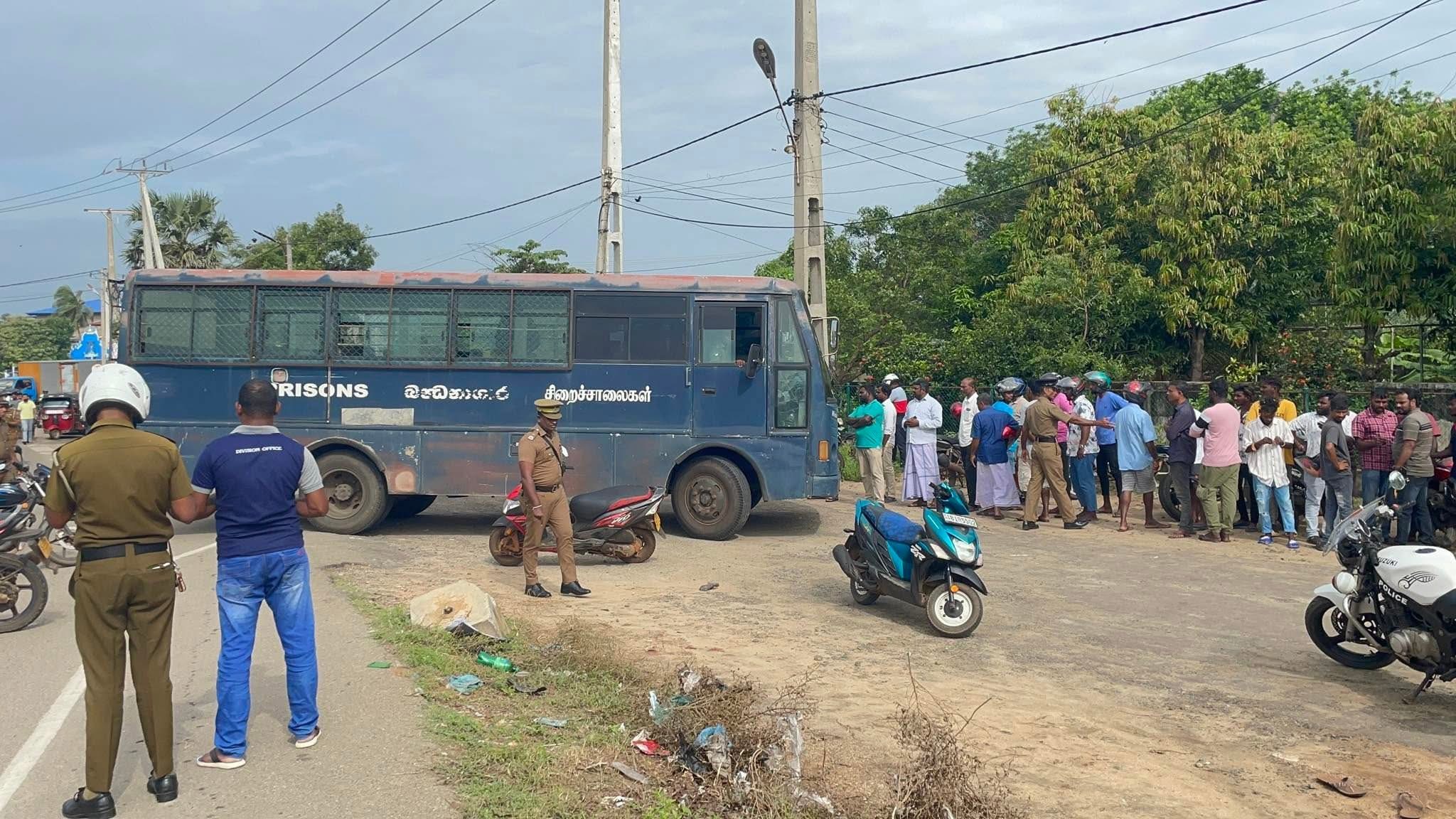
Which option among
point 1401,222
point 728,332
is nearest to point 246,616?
point 728,332

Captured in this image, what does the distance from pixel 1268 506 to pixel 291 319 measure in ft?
35.8

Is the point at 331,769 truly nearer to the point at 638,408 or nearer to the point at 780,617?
the point at 780,617

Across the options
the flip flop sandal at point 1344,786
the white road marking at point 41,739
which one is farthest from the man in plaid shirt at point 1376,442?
the white road marking at point 41,739

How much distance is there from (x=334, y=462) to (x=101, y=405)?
8469 mm

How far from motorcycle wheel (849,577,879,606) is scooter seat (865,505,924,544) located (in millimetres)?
591

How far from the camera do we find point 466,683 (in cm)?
660

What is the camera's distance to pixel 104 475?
4.54 metres

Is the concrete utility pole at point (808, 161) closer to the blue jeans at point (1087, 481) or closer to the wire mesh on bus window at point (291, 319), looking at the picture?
the blue jeans at point (1087, 481)

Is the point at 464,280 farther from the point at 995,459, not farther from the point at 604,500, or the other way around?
the point at 995,459

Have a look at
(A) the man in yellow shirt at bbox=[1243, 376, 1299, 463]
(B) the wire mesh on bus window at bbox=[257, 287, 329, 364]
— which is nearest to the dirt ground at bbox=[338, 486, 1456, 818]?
(A) the man in yellow shirt at bbox=[1243, 376, 1299, 463]

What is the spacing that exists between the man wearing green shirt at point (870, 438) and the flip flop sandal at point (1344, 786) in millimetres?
10029

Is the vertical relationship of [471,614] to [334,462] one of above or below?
below

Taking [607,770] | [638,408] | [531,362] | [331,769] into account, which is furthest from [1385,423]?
[331,769]

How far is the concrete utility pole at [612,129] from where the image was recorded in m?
21.9
